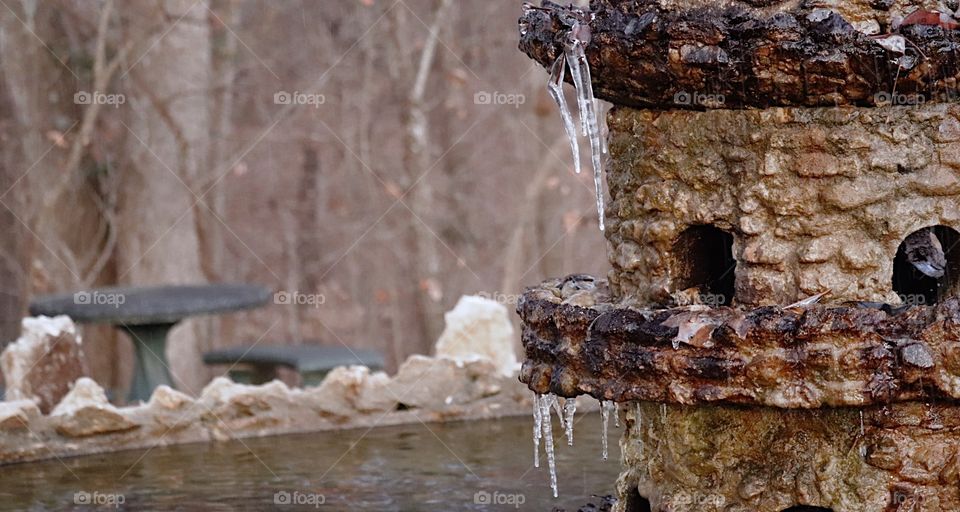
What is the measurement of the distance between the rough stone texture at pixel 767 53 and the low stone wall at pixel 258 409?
3502mm

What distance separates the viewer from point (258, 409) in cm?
726

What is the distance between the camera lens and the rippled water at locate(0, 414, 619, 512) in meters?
5.84
